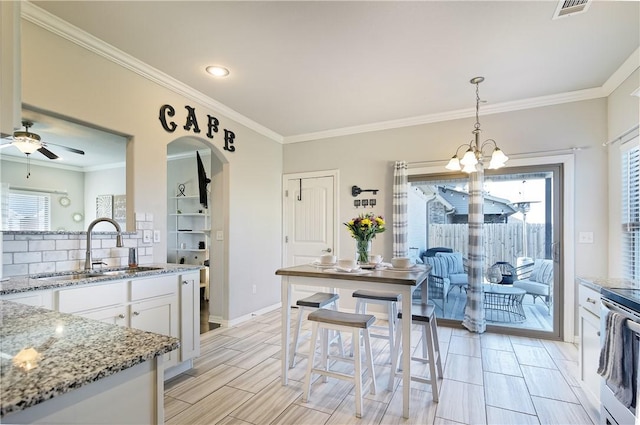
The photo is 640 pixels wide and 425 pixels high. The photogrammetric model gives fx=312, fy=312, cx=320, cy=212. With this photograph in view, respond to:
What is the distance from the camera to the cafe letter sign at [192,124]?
306cm

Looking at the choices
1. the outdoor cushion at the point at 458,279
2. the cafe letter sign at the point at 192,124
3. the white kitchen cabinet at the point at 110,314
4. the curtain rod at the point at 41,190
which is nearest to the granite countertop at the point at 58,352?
the white kitchen cabinet at the point at 110,314

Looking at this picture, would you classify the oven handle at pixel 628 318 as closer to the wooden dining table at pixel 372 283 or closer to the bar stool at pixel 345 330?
the wooden dining table at pixel 372 283

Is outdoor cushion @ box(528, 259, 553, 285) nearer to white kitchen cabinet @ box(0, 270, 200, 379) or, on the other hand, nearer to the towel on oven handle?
the towel on oven handle

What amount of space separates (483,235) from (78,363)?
157 inches

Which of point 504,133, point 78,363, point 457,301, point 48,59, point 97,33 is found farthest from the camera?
point 457,301

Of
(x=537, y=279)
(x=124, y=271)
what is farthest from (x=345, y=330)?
(x=537, y=279)

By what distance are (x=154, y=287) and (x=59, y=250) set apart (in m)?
0.71

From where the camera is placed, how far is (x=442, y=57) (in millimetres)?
2676

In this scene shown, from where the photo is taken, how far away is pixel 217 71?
2.94 meters

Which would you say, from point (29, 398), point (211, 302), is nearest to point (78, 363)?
point (29, 398)

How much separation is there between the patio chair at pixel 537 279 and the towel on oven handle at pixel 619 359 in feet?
7.02

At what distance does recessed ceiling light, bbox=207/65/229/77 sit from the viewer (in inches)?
113

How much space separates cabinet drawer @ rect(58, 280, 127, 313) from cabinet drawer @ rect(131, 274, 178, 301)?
0.08 metres

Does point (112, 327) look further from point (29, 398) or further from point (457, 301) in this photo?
point (457, 301)
